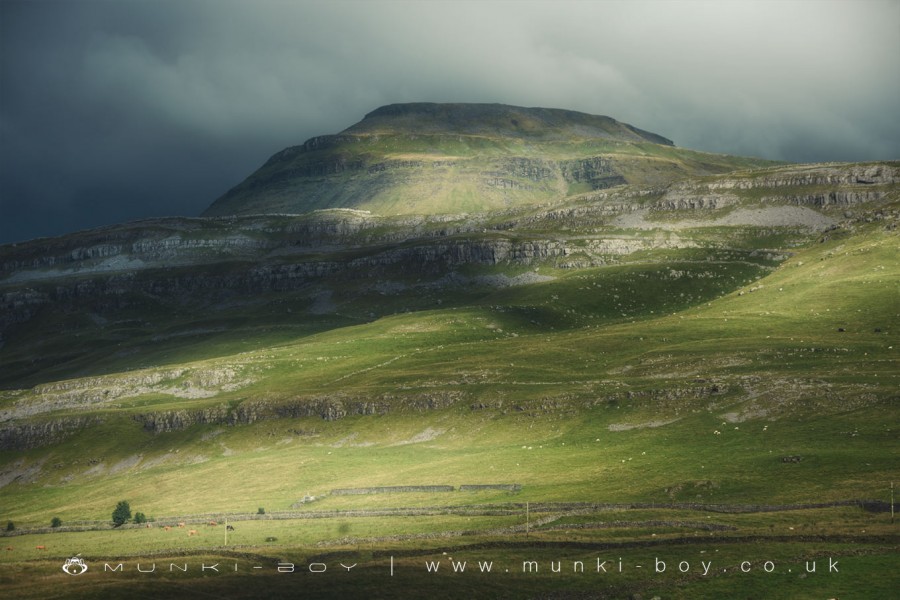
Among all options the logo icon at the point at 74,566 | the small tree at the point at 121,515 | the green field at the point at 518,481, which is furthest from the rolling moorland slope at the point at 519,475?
the small tree at the point at 121,515

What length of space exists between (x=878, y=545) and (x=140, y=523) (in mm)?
90993

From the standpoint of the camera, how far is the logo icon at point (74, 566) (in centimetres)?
8125

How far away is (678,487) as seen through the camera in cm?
10412

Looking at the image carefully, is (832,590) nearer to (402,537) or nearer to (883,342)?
(402,537)

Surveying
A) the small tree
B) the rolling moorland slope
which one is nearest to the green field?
the rolling moorland slope

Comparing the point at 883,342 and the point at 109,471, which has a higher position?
the point at 883,342

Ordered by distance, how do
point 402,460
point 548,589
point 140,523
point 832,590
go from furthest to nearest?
1. point 402,460
2. point 140,523
3. point 548,589
4. point 832,590

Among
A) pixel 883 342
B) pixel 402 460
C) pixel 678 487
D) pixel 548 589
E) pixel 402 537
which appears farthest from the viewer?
pixel 883 342

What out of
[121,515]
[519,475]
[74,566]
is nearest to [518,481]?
[519,475]

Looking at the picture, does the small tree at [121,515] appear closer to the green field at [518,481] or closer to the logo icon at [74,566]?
the green field at [518,481]

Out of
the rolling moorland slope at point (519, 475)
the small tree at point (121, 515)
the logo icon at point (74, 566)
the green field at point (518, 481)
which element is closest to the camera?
the green field at point (518, 481)

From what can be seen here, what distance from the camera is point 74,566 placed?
276 feet

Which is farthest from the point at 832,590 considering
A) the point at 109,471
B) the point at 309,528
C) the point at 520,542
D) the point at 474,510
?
the point at 109,471

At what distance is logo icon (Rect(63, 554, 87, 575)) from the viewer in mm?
81250
